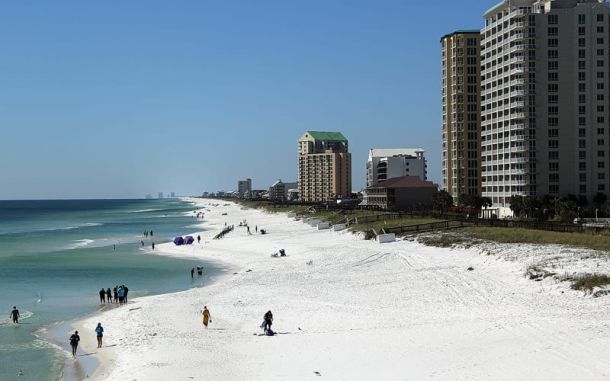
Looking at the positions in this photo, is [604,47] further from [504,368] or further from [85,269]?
[504,368]

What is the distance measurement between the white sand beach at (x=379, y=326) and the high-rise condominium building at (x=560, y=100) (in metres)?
65.3

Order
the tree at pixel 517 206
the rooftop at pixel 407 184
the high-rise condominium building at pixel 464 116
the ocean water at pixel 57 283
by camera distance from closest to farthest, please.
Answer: the ocean water at pixel 57 283 < the tree at pixel 517 206 < the high-rise condominium building at pixel 464 116 < the rooftop at pixel 407 184

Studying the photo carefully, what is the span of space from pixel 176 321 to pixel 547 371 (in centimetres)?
2059

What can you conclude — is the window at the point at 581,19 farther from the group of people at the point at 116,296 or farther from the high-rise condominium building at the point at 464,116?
the group of people at the point at 116,296

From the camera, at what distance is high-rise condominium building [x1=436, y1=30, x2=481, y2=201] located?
13175cm

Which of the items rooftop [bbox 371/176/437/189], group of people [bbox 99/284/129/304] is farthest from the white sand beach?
rooftop [bbox 371/176/437/189]

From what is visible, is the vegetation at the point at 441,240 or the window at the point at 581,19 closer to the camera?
the vegetation at the point at 441,240

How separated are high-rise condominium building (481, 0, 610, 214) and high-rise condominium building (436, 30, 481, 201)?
841 inches

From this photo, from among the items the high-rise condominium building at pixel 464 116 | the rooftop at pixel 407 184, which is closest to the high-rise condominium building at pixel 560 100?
the high-rise condominium building at pixel 464 116

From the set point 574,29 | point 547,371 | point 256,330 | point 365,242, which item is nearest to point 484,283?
point 256,330

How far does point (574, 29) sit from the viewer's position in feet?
355

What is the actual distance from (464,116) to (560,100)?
25943 millimetres

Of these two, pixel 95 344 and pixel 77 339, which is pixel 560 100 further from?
pixel 77 339

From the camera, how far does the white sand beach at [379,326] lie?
22469 mm
